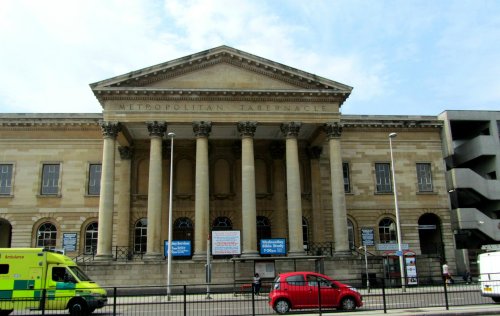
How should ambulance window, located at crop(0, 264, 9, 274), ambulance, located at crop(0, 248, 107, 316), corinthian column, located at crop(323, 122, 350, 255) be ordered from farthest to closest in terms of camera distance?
Result: corinthian column, located at crop(323, 122, 350, 255) → ambulance window, located at crop(0, 264, 9, 274) → ambulance, located at crop(0, 248, 107, 316)

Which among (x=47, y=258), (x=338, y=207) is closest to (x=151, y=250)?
(x=47, y=258)

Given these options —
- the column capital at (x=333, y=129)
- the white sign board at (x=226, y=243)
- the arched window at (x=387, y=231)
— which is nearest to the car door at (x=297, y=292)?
the white sign board at (x=226, y=243)

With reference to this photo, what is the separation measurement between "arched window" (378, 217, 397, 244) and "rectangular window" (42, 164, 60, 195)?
27.7 m

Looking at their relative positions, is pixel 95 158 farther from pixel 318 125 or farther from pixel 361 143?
pixel 361 143

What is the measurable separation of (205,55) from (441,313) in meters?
24.1

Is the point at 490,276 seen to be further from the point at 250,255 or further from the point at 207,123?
the point at 207,123

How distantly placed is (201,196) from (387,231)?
18.5m

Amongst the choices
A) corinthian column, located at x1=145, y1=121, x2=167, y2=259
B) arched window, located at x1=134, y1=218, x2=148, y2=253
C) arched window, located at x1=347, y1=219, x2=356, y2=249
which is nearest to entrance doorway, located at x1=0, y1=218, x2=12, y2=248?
arched window, located at x1=134, y1=218, x2=148, y2=253

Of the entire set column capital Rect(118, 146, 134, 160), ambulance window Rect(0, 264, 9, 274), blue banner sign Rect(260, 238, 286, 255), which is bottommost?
ambulance window Rect(0, 264, 9, 274)

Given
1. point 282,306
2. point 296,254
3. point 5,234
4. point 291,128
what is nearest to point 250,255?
point 296,254

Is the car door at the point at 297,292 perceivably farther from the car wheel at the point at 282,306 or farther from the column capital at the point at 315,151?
the column capital at the point at 315,151

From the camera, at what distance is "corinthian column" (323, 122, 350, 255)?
33344 millimetres

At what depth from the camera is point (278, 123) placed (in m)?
34.7

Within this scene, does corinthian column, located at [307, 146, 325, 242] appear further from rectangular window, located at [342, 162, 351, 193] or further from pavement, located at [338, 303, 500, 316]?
pavement, located at [338, 303, 500, 316]
